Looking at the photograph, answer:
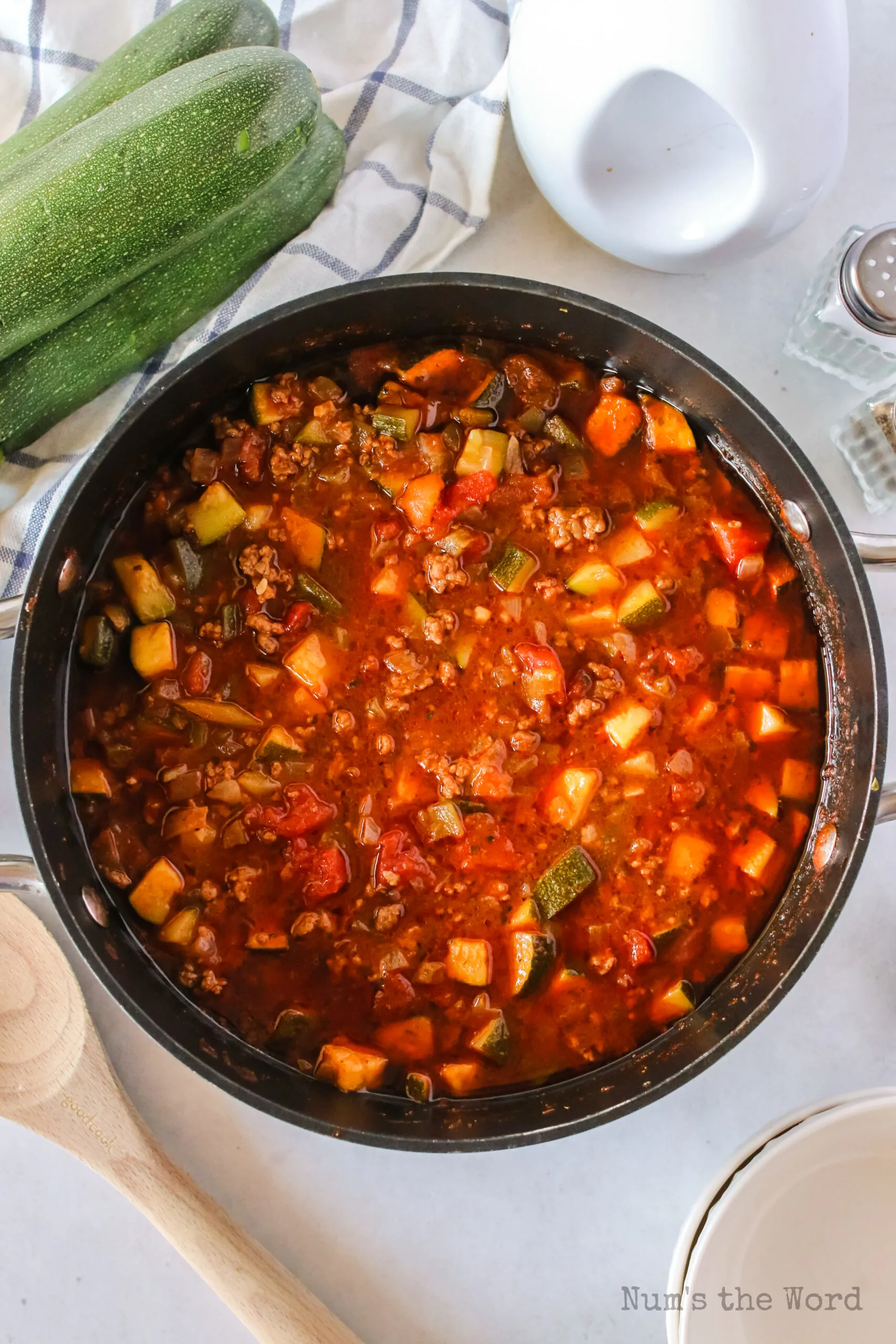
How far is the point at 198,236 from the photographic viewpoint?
2576 mm

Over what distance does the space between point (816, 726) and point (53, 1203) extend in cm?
247

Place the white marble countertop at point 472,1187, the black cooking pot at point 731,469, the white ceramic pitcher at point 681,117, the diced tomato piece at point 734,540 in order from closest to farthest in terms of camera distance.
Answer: the white ceramic pitcher at point 681,117 → the black cooking pot at point 731,469 → the diced tomato piece at point 734,540 → the white marble countertop at point 472,1187

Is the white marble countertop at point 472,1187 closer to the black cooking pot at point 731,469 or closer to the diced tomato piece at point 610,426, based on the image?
the black cooking pot at point 731,469

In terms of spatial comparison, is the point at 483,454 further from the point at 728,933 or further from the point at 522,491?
the point at 728,933

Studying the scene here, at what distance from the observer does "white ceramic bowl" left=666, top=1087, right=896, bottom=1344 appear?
2348mm

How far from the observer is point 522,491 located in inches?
102

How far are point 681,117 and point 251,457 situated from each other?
51.7 inches

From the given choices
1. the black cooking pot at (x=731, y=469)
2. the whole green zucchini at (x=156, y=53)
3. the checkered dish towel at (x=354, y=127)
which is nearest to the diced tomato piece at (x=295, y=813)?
the black cooking pot at (x=731, y=469)

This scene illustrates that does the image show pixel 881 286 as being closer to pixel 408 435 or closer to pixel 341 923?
pixel 408 435

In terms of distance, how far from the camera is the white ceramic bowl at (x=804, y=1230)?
2.35 meters

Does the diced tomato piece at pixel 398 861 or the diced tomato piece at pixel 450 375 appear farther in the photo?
the diced tomato piece at pixel 450 375

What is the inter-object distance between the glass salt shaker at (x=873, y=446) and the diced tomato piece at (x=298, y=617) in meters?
1.58

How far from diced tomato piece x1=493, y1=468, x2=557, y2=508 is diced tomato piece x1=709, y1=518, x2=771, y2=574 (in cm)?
46

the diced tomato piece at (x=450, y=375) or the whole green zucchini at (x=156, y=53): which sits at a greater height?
the whole green zucchini at (x=156, y=53)
